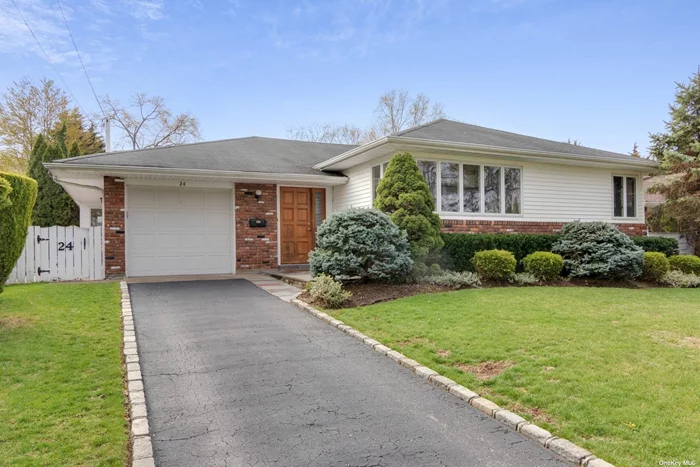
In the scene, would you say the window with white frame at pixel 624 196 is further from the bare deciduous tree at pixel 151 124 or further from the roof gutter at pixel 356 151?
the bare deciduous tree at pixel 151 124

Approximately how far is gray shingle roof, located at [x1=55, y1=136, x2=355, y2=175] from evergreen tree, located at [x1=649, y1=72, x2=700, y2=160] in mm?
13509

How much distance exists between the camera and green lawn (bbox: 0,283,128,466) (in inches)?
109

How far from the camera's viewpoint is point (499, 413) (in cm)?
341

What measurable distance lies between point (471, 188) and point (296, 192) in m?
4.83

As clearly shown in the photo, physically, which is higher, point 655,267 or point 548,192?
point 548,192

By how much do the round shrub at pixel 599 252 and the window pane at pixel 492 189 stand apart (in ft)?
6.01

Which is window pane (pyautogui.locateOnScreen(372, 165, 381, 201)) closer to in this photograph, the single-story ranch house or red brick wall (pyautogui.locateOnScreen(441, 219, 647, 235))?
the single-story ranch house

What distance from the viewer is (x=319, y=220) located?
42.0ft

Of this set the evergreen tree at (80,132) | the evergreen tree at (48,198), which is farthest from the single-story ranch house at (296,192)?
the evergreen tree at (80,132)

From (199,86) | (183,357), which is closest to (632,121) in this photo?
(199,86)

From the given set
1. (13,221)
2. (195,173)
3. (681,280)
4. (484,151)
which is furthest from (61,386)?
(681,280)

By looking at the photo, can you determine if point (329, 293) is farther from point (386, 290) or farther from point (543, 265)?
point (543, 265)

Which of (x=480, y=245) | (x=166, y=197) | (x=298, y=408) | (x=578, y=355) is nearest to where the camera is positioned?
(x=298, y=408)

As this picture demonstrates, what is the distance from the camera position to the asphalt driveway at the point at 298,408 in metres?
2.85
